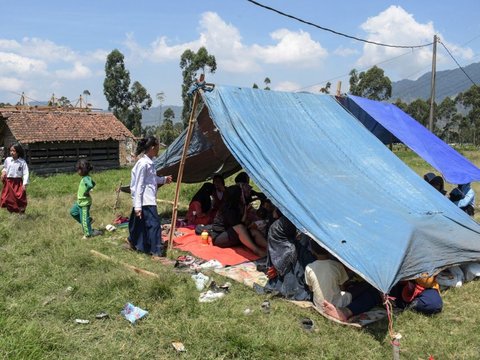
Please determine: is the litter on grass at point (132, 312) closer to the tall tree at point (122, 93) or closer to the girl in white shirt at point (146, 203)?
the girl in white shirt at point (146, 203)

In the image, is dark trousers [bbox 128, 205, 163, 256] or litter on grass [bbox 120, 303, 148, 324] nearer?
litter on grass [bbox 120, 303, 148, 324]

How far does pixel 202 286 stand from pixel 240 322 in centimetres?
91

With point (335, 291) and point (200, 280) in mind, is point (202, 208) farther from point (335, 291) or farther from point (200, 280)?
point (335, 291)

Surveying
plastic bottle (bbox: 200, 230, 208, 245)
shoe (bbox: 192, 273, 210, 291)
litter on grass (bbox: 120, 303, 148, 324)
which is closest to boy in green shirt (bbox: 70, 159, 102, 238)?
plastic bottle (bbox: 200, 230, 208, 245)

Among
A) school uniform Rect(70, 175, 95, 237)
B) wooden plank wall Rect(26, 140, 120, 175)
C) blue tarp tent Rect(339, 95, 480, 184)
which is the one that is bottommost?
wooden plank wall Rect(26, 140, 120, 175)

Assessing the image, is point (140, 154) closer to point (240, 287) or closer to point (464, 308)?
point (240, 287)

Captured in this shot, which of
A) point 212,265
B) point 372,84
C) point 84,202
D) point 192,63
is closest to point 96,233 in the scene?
point 84,202

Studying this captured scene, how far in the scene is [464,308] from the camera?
434cm

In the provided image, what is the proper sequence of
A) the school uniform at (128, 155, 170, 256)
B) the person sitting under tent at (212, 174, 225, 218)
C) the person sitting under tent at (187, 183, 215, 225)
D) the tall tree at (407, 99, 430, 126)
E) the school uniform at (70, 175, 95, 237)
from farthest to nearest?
the tall tree at (407, 99, 430, 126), the person sitting under tent at (187, 183, 215, 225), the person sitting under tent at (212, 174, 225, 218), the school uniform at (70, 175, 95, 237), the school uniform at (128, 155, 170, 256)

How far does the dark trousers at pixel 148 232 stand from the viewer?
5941 millimetres

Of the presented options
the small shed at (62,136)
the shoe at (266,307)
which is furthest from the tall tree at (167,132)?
the shoe at (266,307)

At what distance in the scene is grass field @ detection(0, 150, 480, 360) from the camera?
3.44 meters

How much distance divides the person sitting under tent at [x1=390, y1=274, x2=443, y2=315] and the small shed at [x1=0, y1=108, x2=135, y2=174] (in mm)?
17070

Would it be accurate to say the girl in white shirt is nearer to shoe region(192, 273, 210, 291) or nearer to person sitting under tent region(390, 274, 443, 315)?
shoe region(192, 273, 210, 291)
